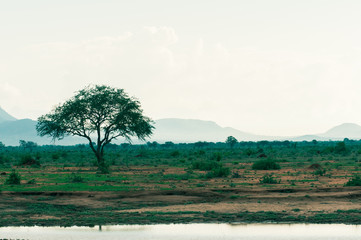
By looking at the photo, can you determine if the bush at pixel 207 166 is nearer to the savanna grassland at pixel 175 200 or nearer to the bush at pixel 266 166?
the bush at pixel 266 166

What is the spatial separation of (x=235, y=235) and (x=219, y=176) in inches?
787

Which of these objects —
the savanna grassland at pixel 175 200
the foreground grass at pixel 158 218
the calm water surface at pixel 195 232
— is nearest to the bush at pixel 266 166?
the savanna grassland at pixel 175 200

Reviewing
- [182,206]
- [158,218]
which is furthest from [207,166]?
[158,218]

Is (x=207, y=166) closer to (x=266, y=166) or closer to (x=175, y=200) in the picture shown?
(x=266, y=166)

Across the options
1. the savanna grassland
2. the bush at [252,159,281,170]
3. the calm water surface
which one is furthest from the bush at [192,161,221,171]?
the calm water surface

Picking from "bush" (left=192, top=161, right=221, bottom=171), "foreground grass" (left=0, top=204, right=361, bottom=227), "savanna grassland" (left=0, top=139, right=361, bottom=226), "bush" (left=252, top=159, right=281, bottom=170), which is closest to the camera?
"foreground grass" (left=0, top=204, right=361, bottom=227)

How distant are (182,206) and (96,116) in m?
31.2

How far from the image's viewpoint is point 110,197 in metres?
26.3

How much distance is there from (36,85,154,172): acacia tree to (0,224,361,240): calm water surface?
33370mm

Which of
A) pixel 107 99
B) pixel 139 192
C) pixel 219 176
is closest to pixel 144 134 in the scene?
pixel 107 99

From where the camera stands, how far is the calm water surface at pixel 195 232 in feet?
57.8

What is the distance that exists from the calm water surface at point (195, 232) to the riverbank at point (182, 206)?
2.51ft

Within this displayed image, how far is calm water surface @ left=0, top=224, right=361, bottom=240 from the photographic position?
17.6 meters

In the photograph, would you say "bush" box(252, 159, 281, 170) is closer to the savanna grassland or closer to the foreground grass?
the savanna grassland
